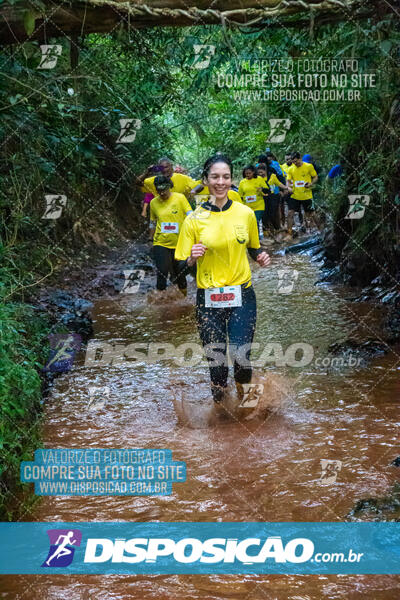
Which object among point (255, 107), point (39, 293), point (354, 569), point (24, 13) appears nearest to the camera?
point (354, 569)

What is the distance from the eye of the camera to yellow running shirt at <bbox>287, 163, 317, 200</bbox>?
1378 centimetres

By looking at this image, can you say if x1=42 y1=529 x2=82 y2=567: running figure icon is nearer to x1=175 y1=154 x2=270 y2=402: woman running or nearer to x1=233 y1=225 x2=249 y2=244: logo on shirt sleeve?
x1=175 y1=154 x2=270 y2=402: woman running

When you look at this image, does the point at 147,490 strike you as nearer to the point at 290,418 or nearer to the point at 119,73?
the point at 290,418

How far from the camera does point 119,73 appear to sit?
11.2 meters

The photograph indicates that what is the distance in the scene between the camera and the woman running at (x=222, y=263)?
493cm

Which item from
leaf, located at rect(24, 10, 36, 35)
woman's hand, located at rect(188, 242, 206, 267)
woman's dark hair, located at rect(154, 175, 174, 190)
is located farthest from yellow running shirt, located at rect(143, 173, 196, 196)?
woman's hand, located at rect(188, 242, 206, 267)

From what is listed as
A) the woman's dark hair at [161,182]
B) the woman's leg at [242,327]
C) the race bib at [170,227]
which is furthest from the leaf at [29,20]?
the race bib at [170,227]

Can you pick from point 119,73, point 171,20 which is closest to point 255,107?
point 119,73

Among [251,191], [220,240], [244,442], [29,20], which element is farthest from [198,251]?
[251,191]

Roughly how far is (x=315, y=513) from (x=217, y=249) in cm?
206

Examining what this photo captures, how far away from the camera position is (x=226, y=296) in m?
4.98

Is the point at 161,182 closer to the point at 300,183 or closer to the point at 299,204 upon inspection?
the point at 300,183

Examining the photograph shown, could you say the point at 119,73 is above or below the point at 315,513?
above

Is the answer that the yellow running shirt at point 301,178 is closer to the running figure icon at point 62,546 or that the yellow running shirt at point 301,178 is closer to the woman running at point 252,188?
the woman running at point 252,188
